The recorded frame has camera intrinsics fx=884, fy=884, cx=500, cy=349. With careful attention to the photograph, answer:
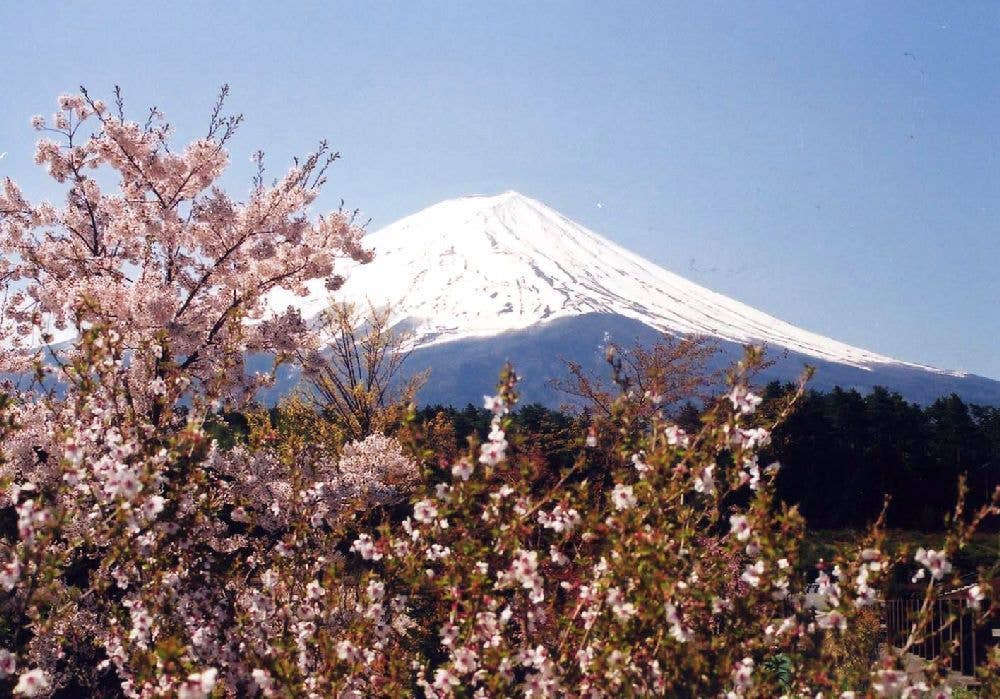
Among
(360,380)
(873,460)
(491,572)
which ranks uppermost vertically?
(360,380)

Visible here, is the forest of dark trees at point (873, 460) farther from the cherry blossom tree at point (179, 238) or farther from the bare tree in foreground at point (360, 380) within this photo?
the cherry blossom tree at point (179, 238)

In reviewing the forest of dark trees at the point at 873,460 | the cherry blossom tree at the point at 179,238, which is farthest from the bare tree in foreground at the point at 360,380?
the forest of dark trees at the point at 873,460

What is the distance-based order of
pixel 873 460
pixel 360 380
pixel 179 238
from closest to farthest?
1. pixel 179 238
2. pixel 360 380
3. pixel 873 460

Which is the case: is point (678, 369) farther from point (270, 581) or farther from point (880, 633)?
point (270, 581)

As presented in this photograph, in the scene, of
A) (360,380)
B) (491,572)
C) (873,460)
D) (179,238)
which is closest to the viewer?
(491,572)

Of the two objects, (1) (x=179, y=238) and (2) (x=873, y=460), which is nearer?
(1) (x=179, y=238)

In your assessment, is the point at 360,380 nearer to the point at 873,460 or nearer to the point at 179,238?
the point at 179,238

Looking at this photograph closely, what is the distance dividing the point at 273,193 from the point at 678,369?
17531mm

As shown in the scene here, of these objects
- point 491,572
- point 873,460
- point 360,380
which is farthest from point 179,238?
point 873,460

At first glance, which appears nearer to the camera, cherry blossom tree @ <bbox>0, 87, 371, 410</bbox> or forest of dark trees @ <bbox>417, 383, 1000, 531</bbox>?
cherry blossom tree @ <bbox>0, 87, 371, 410</bbox>

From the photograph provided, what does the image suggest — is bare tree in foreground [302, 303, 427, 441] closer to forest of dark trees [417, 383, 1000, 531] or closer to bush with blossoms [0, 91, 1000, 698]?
bush with blossoms [0, 91, 1000, 698]

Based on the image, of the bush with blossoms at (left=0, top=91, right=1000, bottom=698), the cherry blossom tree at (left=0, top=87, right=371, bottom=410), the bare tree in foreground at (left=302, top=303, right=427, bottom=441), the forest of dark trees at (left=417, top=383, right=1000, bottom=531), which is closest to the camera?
the bush with blossoms at (left=0, top=91, right=1000, bottom=698)

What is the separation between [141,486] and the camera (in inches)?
160

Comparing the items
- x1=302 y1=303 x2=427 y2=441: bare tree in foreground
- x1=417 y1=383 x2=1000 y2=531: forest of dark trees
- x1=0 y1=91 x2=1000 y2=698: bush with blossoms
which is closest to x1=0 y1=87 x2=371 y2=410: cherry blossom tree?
x1=0 y1=91 x2=1000 y2=698: bush with blossoms
